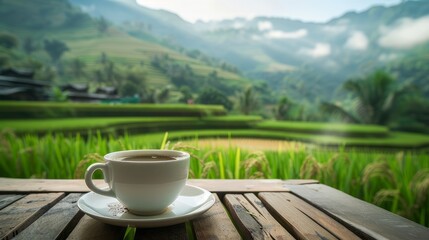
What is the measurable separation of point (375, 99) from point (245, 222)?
12723 millimetres

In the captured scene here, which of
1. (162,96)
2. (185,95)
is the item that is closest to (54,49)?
(162,96)

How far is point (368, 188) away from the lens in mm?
1481

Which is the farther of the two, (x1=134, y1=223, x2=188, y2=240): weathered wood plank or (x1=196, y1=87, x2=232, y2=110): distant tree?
(x1=196, y1=87, x2=232, y2=110): distant tree

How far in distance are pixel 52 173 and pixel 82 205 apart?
3.79 feet

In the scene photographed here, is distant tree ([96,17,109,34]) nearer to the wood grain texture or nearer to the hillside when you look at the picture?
the hillside

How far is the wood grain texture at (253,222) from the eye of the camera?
373mm

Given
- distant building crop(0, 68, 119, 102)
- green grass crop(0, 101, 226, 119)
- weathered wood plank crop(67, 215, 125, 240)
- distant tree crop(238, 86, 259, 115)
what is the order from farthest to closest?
distant tree crop(238, 86, 259, 115) < distant building crop(0, 68, 119, 102) < green grass crop(0, 101, 226, 119) < weathered wood plank crop(67, 215, 125, 240)

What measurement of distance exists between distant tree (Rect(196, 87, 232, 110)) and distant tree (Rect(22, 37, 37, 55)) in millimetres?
10258

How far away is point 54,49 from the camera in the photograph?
15.2 meters

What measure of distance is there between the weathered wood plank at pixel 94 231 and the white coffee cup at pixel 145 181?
0.14 ft

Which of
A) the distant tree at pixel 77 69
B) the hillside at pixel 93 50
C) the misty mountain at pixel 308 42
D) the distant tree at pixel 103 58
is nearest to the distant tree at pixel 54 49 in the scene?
the hillside at pixel 93 50

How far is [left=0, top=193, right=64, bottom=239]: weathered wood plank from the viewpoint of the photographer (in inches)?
14.8

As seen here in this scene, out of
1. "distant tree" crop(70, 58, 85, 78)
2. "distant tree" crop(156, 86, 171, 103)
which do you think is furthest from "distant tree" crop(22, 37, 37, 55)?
"distant tree" crop(156, 86, 171, 103)

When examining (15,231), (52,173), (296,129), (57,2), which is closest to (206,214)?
(15,231)
